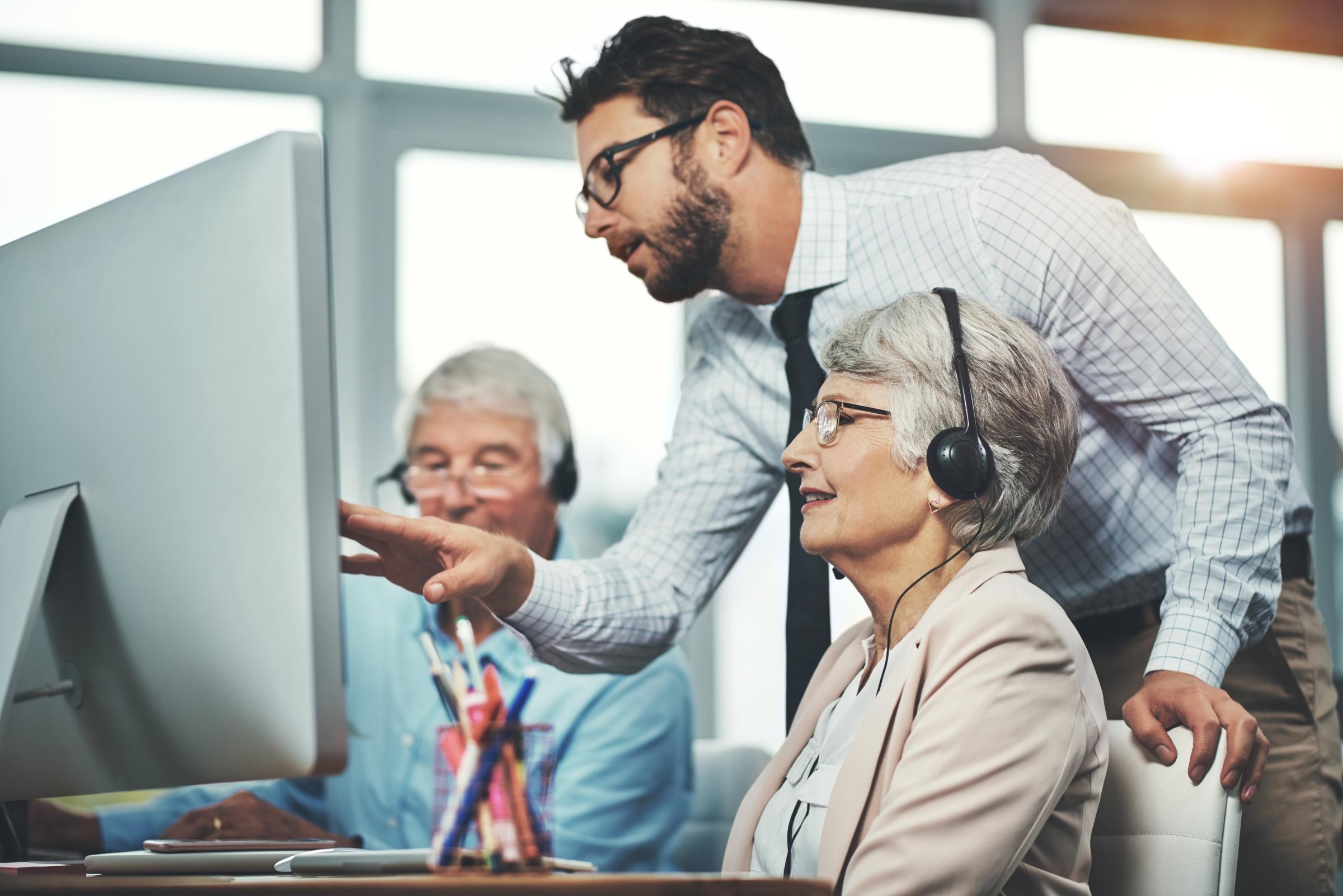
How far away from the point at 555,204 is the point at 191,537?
2741 millimetres

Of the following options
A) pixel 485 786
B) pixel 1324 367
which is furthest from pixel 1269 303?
pixel 485 786

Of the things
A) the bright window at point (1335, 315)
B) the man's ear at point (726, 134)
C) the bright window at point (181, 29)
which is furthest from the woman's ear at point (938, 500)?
the bright window at point (1335, 315)

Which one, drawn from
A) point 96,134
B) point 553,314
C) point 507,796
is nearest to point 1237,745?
point 507,796

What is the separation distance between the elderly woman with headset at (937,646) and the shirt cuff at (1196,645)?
186 mm

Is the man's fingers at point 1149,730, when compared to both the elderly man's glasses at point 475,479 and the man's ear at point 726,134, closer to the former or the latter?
the man's ear at point 726,134

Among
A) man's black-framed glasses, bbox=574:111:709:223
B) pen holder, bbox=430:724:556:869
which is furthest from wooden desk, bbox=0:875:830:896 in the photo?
man's black-framed glasses, bbox=574:111:709:223

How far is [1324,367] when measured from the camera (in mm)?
3912

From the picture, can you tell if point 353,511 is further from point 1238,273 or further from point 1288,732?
point 1238,273

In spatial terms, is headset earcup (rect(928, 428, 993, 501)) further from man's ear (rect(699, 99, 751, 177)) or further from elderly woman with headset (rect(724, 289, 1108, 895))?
man's ear (rect(699, 99, 751, 177))

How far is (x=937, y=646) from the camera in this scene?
1166mm

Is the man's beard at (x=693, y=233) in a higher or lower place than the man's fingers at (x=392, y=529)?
higher

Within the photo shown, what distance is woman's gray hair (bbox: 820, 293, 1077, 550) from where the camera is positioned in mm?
1319

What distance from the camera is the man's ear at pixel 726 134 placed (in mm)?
1796

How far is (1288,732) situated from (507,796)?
1.16 meters
